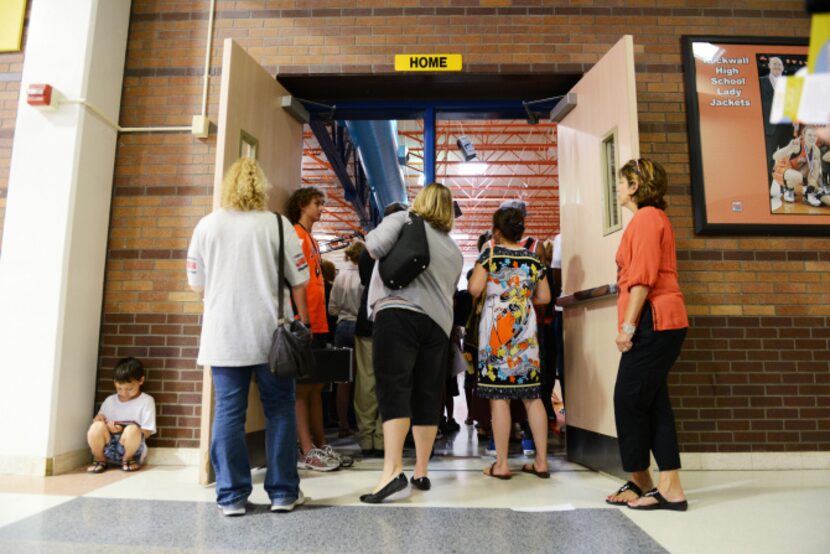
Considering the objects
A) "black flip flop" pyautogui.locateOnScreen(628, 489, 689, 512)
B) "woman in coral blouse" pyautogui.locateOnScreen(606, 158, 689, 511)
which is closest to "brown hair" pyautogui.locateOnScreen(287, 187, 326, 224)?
"woman in coral blouse" pyautogui.locateOnScreen(606, 158, 689, 511)

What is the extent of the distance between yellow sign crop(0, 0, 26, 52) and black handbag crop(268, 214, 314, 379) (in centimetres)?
277

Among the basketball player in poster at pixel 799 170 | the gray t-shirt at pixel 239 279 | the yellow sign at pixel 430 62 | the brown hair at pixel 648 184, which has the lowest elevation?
the gray t-shirt at pixel 239 279

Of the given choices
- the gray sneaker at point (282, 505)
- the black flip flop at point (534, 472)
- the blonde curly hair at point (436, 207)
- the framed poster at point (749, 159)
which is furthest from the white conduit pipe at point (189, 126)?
the framed poster at point (749, 159)

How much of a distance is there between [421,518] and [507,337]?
1136 millimetres

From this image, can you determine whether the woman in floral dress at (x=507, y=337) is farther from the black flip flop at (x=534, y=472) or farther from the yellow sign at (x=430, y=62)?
the yellow sign at (x=430, y=62)

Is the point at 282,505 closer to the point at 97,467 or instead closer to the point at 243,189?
the point at 243,189

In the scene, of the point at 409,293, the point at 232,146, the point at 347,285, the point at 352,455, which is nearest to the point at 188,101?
the point at 232,146

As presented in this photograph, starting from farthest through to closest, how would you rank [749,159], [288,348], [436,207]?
[749,159] → [436,207] → [288,348]

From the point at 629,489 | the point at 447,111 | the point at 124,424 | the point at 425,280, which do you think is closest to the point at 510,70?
the point at 447,111

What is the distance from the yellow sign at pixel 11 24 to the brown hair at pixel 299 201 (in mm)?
2083

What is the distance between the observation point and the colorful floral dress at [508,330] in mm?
2996

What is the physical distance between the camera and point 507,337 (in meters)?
3.01

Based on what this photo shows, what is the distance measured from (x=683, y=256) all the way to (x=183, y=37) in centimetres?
350

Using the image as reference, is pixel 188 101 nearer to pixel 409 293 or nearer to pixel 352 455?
pixel 409 293
